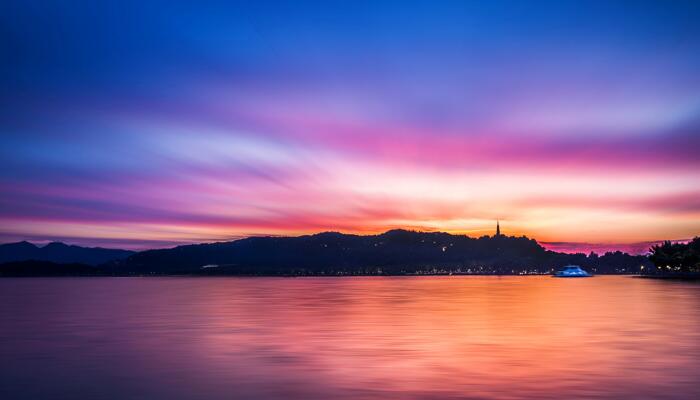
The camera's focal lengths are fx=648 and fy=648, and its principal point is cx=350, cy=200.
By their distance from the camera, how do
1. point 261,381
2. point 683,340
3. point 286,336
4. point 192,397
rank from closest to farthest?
1. point 192,397
2. point 261,381
3. point 683,340
4. point 286,336

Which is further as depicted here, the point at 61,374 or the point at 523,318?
the point at 523,318

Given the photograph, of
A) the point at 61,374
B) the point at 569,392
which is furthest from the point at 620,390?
the point at 61,374

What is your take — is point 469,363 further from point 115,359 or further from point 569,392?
point 115,359

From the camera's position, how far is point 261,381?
3064cm

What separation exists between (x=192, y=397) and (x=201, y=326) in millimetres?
33647

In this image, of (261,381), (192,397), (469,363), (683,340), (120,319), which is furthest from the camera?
(120,319)

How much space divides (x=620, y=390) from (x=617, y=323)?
37315 mm

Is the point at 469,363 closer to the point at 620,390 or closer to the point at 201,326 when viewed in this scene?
the point at 620,390

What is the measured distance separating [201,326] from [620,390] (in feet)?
132

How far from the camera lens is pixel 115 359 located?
3738cm

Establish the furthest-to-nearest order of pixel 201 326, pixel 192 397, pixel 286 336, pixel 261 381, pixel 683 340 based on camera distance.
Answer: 1. pixel 201 326
2. pixel 286 336
3. pixel 683 340
4. pixel 261 381
5. pixel 192 397

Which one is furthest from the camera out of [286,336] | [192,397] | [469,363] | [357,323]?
[357,323]

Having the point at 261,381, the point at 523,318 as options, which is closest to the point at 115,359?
the point at 261,381

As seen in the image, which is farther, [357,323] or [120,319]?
[120,319]
